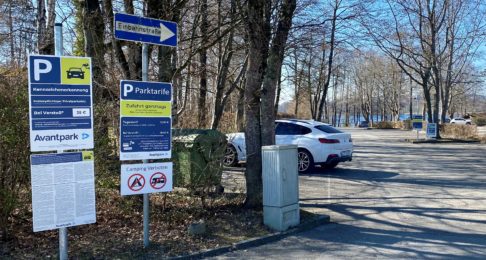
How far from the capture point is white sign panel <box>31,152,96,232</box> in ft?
15.9

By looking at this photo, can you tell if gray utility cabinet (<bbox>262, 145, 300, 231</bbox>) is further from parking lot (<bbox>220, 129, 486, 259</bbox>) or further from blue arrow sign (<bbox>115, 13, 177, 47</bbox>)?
blue arrow sign (<bbox>115, 13, 177, 47</bbox>)

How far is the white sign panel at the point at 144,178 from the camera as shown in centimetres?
564

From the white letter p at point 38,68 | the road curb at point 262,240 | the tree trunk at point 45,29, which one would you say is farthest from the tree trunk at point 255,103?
the tree trunk at point 45,29

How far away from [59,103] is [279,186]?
3365 mm

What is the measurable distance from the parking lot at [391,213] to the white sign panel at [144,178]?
132cm

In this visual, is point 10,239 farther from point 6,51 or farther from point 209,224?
point 6,51

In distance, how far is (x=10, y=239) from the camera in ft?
20.0

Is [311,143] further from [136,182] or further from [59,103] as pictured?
[59,103]

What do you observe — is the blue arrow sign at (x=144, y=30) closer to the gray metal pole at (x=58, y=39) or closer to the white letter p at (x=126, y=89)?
the white letter p at (x=126, y=89)

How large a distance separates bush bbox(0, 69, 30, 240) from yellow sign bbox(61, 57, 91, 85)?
4.32 ft

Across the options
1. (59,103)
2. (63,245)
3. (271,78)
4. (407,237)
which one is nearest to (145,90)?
(59,103)

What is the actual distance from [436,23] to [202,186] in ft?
95.0

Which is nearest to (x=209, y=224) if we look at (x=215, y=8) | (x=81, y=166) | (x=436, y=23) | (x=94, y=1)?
(x=81, y=166)

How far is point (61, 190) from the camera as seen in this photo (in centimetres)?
501
